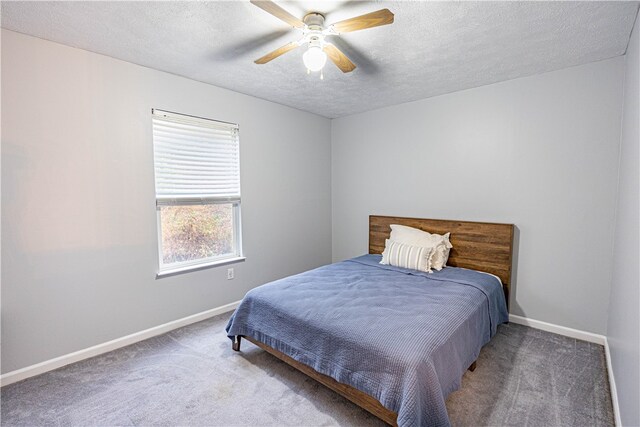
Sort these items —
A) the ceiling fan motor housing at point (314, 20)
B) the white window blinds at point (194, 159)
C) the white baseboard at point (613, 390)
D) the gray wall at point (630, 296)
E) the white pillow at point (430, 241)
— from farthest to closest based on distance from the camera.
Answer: the white pillow at point (430, 241)
the white window blinds at point (194, 159)
the ceiling fan motor housing at point (314, 20)
the white baseboard at point (613, 390)
the gray wall at point (630, 296)

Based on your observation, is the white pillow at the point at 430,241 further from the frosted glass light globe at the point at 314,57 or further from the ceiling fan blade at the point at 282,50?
the ceiling fan blade at the point at 282,50

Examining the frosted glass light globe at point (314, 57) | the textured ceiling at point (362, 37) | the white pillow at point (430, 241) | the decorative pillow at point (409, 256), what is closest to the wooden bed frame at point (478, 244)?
the white pillow at point (430, 241)

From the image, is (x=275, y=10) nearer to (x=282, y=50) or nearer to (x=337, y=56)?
(x=282, y=50)

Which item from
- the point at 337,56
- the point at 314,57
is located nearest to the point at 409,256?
the point at 337,56

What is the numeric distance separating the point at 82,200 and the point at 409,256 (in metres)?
2.96

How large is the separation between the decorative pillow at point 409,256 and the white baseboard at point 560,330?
3.46 feet

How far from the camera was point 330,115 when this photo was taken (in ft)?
14.3

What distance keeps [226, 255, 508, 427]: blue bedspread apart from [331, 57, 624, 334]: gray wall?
62 cm

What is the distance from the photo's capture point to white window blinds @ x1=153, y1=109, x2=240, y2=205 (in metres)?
2.89

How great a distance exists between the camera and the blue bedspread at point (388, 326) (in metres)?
1.59

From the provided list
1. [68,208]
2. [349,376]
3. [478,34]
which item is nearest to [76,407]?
[68,208]

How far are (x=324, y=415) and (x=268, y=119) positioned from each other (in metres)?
3.09

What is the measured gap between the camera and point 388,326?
1.88 meters

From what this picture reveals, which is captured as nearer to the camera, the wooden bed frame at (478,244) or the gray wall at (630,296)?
the gray wall at (630,296)
